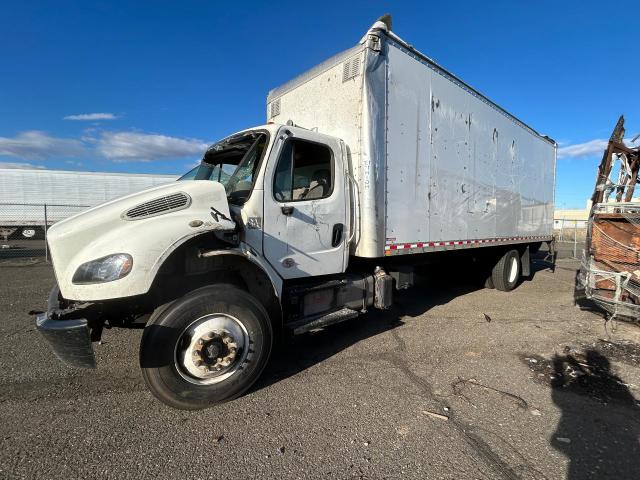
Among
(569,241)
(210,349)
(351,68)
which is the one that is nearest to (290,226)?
(210,349)

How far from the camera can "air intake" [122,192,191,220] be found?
304 cm

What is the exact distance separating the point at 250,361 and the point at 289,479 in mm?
1134

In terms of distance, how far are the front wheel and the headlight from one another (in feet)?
1.47

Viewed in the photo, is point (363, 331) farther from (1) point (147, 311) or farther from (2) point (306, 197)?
(1) point (147, 311)

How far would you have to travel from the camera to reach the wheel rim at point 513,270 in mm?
8377

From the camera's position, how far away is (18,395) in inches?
127

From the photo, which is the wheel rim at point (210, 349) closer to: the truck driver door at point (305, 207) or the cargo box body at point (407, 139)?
the truck driver door at point (305, 207)

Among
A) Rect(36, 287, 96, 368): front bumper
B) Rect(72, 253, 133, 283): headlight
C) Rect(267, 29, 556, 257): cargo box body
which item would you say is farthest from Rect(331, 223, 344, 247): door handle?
Rect(36, 287, 96, 368): front bumper

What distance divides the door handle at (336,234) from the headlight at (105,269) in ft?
7.29

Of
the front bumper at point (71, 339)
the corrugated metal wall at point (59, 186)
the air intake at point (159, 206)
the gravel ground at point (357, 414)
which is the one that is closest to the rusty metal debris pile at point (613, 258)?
the gravel ground at point (357, 414)

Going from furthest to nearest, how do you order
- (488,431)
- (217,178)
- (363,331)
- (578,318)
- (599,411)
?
(578,318) → (363,331) → (217,178) → (599,411) → (488,431)

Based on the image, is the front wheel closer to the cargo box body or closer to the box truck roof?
the cargo box body

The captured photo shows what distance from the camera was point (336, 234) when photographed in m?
4.36

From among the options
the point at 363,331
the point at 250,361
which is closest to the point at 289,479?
the point at 250,361
